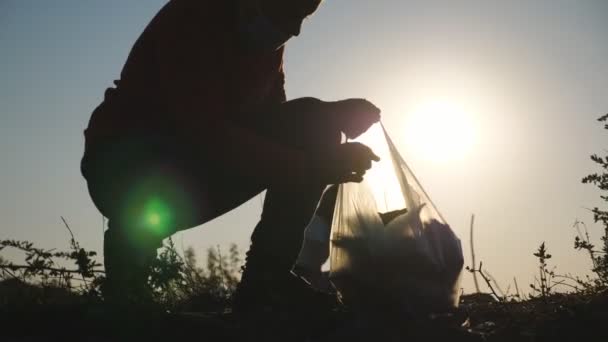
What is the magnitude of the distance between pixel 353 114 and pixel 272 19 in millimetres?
636

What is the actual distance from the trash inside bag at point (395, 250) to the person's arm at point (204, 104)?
1.17 feet

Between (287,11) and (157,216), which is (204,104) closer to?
(287,11)

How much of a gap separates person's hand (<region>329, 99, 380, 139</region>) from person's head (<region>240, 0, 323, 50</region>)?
0.45 meters

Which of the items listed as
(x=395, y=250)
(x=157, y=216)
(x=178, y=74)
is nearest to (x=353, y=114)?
(x=395, y=250)

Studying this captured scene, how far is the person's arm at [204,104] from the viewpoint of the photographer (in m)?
1.91

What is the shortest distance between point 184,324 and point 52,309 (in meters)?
0.54

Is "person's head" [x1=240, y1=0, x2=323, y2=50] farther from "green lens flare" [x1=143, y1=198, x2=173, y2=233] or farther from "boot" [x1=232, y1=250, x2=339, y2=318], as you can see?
"boot" [x1=232, y1=250, x2=339, y2=318]

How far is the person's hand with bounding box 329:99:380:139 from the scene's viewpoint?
238 cm

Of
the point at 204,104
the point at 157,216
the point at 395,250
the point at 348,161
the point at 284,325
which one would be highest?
the point at 204,104

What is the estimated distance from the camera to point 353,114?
2393mm

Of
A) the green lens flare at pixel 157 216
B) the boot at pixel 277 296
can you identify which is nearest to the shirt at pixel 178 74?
the green lens flare at pixel 157 216

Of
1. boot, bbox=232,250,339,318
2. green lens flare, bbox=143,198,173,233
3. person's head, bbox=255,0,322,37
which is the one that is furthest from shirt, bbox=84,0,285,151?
boot, bbox=232,250,339,318

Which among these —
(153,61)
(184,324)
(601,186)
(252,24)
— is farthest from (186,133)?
(601,186)

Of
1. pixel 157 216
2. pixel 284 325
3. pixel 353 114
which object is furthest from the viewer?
pixel 353 114
